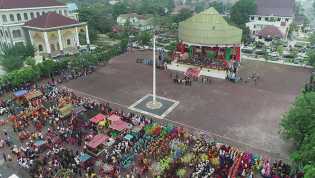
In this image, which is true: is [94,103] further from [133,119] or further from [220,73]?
[220,73]

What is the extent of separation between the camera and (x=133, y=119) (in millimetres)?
24000

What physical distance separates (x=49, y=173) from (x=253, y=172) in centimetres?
1412

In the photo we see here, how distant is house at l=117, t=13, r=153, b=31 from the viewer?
7588cm

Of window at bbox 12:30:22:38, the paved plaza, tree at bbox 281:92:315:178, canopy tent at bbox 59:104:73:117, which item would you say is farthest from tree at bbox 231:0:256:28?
canopy tent at bbox 59:104:73:117

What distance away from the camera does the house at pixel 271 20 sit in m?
57.6

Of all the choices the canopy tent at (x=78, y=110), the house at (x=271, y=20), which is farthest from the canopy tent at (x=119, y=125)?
the house at (x=271, y=20)

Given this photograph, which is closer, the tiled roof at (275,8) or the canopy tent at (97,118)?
the canopy tent at (97,118)

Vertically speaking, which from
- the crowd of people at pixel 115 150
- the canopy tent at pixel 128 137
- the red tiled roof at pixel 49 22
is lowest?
the crowd of people at pixel 115 150

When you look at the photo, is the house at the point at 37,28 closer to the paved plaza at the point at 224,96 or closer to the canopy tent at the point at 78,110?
the paved plaza at the point at 224,96

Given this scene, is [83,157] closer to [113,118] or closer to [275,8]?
[113,118]

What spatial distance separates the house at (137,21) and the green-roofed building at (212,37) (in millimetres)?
35599

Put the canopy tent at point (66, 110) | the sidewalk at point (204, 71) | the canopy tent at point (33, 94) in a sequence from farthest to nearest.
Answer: the sidewalk at point (204, 71) → the canopy tent at point (33, 94) → the canopy tent at point (66, 110)

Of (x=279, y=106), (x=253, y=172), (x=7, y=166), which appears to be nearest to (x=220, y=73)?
(x=279, y=106)

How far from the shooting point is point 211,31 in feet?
128
